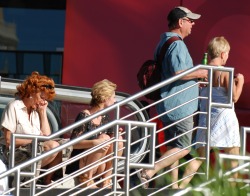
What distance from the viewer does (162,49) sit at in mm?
10297

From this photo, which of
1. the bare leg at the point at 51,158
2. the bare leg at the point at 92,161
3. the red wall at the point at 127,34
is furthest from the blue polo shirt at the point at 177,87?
the red wall at the point at 127,34

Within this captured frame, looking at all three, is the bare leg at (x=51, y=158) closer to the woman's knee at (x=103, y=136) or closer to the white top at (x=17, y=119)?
the white top at (x=17, y=119)

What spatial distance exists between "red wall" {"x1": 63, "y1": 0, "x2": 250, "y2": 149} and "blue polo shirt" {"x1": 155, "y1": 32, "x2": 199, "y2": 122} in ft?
6.79

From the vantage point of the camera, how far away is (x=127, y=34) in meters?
Result: 12.5

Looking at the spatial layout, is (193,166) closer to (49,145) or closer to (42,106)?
(49,145)

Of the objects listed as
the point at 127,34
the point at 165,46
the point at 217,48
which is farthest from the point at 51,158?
the point at 127,34

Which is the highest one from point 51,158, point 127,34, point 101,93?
point 127,34

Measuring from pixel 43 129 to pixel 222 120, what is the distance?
1572mm

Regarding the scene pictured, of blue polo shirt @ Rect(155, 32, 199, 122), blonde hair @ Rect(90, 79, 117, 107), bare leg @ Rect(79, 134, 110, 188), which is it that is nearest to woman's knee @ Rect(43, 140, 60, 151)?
bare leg @ Rect(79, 134, 110, 188)

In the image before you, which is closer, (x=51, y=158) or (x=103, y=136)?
(x=51, y=158)

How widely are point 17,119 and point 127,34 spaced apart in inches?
109

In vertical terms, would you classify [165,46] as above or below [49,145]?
above

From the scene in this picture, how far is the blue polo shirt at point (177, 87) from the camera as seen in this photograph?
1004 centimetres

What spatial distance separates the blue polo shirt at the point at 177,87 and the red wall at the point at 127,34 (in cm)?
207
